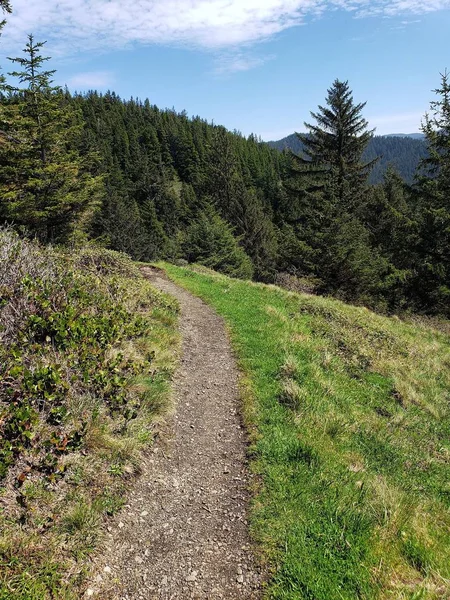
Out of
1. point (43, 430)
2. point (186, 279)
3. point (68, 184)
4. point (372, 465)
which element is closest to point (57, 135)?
point (68, 184)

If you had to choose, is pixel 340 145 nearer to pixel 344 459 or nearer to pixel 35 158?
pixel 35 158

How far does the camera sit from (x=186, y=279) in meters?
18.9

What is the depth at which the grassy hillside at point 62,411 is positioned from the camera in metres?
3.48

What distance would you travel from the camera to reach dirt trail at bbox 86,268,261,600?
3564mm

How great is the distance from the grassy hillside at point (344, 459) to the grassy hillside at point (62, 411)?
6.14ft

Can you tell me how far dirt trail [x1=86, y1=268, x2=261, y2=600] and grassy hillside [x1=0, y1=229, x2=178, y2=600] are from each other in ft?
0.94

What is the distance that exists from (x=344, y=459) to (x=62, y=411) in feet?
13.6

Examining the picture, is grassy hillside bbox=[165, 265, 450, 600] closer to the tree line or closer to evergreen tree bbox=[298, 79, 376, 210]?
the tree line

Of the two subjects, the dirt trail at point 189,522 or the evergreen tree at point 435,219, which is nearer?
the dirt trail at point 189,522

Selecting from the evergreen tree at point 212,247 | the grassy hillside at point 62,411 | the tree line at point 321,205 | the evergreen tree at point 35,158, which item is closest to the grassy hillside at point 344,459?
the grassy hillside at point 62,411

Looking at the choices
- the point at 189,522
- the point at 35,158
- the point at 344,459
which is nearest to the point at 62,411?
the point at 189,522

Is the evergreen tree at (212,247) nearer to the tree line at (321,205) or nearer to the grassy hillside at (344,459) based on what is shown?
the tree line at (321,205)

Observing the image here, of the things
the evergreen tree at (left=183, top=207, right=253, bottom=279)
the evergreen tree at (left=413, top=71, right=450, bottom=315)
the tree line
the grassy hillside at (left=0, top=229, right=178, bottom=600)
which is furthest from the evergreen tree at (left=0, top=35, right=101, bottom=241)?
the evergreen tree at (left=413, top=71, right=450, bottom=315)

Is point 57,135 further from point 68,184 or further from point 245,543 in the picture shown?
point 245,543
